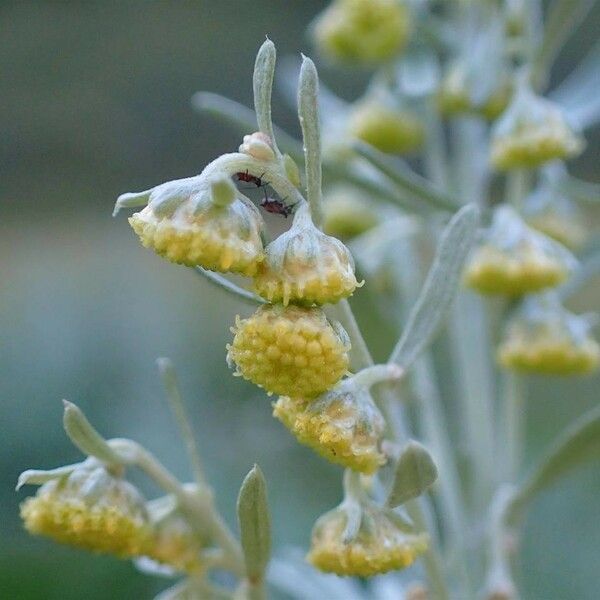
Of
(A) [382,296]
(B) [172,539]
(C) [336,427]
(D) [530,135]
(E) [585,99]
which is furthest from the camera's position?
(A) [382,296]

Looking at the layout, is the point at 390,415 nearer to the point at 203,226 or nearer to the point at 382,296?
the point at 203,226

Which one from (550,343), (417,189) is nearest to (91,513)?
(417,189)

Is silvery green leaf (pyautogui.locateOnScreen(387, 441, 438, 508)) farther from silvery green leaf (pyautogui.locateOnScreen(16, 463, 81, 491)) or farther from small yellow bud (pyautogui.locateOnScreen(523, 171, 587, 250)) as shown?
small yellow bud (pyautogui.locateOnScreen(523, 171, 587, 250))

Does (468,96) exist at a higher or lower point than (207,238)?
higher

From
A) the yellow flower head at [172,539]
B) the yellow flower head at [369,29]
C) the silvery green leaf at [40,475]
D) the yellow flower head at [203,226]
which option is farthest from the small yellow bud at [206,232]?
the yellow flower head at [369,29]

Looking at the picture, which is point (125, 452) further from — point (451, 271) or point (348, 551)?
point (451, 271)

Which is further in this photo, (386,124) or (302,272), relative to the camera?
(386,124)

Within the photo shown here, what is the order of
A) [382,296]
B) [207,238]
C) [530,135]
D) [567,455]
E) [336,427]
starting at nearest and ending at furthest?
[207,238], [336,427], [567,455], [530,135], [382,296]
